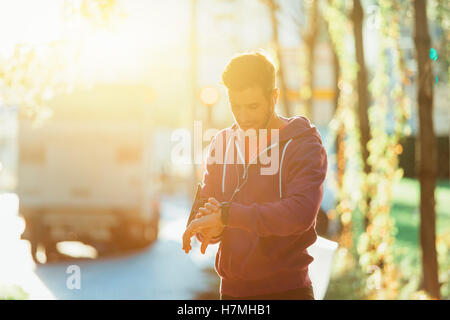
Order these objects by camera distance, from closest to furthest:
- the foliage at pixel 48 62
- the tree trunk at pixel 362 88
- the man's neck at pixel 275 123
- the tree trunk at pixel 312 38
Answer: the man's neck at pixel 275 123
the foliage at pixel 48 62
the tree trunk at pixel 362 88
the tree trunk at pixel 312 38

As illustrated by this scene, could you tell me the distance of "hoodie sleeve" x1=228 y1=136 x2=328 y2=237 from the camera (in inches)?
102

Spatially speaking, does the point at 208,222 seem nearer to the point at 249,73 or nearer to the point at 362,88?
the point at 249,73

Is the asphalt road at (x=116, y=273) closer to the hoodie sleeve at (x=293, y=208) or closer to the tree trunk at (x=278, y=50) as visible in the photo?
the tree trunk at (x=278, y=50)

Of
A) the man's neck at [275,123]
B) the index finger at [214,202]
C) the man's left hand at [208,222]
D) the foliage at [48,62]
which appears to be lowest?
the man's left hand at [208,222]

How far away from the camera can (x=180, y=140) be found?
14.4m

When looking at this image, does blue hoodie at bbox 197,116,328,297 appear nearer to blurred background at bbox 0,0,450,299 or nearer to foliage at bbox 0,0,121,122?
blurred background at bbox 0,0,450,299

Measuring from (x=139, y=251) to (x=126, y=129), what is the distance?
2.90m

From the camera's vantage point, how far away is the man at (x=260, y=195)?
2633 mm

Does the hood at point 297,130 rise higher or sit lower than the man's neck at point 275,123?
lower

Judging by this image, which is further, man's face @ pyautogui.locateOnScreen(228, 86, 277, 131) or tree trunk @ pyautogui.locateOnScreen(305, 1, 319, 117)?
tree trunk @ pyautogui.locateOnScreen(305, 1, 319, 117)

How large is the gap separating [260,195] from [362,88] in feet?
20.3

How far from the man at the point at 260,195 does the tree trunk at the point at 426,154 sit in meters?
3.68

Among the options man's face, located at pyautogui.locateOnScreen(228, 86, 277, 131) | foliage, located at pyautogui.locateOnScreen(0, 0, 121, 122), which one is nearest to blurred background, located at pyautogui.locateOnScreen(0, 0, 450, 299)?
foliage, located at pyautogui.locateOnScreen(0, 0, 121, 122)

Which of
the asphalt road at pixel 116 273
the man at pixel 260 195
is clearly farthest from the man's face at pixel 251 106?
the asphalt road at pixel 116 273
